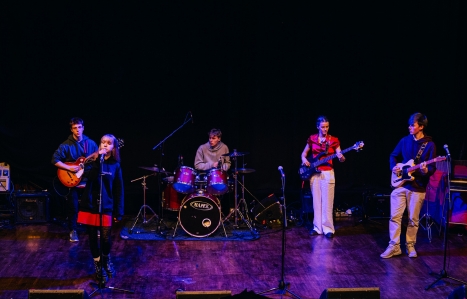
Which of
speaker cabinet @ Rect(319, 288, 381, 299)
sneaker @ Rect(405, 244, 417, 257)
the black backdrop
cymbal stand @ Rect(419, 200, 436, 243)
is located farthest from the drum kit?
speaker cabinet @ Rect(319, 288, 381, 299)

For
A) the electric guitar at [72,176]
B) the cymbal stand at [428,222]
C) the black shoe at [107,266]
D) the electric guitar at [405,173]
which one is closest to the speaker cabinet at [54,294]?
the black shoe at [107,266]

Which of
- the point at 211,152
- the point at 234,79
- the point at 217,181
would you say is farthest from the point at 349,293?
the point at 234,79

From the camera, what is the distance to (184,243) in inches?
332

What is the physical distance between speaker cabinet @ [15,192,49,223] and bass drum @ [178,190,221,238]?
270 centimetres

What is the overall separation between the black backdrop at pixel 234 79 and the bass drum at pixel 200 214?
191 cm

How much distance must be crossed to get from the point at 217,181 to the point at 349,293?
4.07 meters

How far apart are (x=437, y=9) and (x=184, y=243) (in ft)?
21.2

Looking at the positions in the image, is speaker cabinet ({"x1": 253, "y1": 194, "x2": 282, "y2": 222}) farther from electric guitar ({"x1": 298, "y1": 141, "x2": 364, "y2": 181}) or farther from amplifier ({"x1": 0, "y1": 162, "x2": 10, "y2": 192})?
amplifier ({"x1": 0, "y1": 162, "x2": 10, "y2": 192})

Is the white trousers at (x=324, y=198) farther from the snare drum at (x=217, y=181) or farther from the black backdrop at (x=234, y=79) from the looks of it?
the black backdrop at (x=234, y=79)

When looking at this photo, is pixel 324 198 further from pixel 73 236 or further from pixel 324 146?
pixel 73 236

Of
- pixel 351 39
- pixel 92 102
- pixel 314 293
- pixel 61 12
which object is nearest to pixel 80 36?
pixel 61 12

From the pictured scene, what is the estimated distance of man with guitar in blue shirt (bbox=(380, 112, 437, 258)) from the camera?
712cm

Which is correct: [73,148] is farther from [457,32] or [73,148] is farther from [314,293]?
[457,32]

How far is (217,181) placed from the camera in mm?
8438
